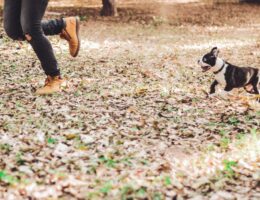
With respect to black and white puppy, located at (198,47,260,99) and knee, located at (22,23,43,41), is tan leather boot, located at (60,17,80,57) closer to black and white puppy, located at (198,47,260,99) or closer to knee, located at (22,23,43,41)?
knee, located at (22,23,43,41)

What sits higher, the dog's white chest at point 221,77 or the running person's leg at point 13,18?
the running person's leg at point 13,18

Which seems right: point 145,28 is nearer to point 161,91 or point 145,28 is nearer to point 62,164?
point 161,91

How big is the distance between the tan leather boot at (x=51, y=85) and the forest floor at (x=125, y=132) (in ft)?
0.32

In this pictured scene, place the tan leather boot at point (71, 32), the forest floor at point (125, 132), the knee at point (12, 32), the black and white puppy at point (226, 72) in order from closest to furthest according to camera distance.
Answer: the forest floor at point (125, 132)
the knee at point (12, 32)
the tan leather boot at point (71, 32)
the black and white puppy at point (226, 72)

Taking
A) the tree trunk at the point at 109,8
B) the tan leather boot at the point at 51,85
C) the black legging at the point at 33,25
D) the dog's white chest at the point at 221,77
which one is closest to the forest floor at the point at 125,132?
the tan leather boot at the point at 51,85

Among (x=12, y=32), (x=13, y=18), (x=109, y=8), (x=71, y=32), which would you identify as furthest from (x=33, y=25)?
(x=109, y=8)

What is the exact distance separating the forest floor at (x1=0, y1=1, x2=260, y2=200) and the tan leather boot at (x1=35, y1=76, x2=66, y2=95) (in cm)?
10

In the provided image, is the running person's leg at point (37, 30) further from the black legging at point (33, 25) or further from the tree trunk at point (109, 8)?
the tree trunk at point (109, 8)

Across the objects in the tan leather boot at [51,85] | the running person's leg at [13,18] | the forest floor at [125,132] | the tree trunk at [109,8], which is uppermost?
the running person's leg at [13,18]

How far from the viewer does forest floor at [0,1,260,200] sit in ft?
13.6

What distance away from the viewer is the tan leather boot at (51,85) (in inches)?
264

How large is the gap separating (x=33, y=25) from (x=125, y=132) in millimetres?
1790

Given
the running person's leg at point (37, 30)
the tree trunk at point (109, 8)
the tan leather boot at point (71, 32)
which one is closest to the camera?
the running person's leg at point (37, 30)

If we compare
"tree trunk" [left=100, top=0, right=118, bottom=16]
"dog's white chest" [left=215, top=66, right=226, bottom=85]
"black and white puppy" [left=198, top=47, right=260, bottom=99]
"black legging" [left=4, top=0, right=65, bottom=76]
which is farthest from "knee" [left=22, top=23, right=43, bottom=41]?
"tree trunk" [left=100, top=0, right=118, bottom=16]
